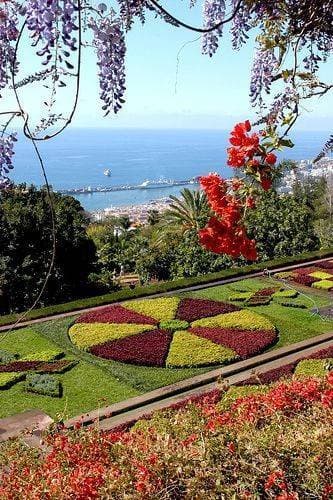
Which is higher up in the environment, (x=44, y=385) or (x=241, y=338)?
(x=44, y=385)

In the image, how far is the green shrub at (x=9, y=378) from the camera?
9.63 metres

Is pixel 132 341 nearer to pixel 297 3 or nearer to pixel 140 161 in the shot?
pixel 297 3

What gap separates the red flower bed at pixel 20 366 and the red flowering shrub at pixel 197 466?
6420mm

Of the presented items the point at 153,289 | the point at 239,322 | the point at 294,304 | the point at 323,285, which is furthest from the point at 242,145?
the point at 323,285

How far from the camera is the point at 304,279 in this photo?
16188mm

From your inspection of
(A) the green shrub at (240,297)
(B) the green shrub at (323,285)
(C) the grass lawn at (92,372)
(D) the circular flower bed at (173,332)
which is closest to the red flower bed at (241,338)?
(D) the circular flower bed at (173,332)

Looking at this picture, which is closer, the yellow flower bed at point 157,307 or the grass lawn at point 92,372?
the grass lawn at point 92,372

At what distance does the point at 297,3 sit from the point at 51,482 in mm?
2686

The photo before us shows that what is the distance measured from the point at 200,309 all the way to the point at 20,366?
4.67 m

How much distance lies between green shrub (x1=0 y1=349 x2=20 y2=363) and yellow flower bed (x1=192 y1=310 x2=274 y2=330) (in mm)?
3726

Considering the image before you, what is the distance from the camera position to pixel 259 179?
8.73 ft

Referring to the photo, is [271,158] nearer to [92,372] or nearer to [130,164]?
[92,372]

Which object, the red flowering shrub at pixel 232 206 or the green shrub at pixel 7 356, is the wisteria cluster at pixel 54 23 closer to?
the red flowering shrub at pixel 232 206

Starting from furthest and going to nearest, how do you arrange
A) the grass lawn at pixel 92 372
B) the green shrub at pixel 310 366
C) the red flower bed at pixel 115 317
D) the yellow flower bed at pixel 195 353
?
the red flower bed at pixel 115 317 < the yellow flower bed at pixel 195 353 < the green shrub at pixel 310 366 < the grass lawn at pixel 92 372
